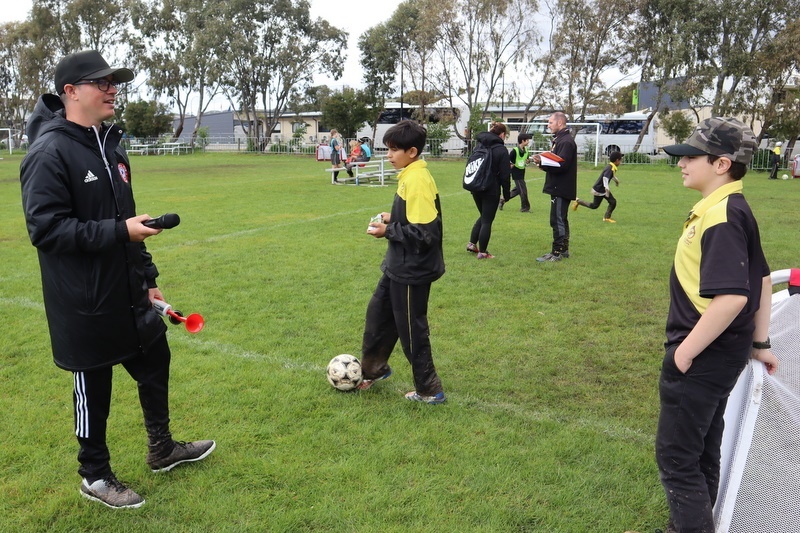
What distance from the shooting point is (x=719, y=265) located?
2336 millimetres

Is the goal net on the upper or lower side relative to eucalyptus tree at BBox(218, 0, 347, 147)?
lower

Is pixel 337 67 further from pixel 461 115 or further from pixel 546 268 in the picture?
pixel 546 268

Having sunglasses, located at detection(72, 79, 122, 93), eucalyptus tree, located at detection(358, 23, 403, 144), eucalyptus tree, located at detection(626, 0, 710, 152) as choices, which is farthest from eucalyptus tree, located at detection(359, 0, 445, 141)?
sunglasses, located at detection(72, 79, 122, 93)

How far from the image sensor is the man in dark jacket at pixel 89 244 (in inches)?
106

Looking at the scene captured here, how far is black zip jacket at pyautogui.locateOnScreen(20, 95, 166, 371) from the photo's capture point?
2686 mm

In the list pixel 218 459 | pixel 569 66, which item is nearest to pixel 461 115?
pixel 569 66

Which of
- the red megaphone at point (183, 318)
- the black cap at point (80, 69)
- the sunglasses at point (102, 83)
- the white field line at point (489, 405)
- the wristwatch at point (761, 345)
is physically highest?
the black cap at point (80, 69)

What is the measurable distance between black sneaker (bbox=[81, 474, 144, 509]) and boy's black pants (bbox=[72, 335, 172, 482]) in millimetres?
36

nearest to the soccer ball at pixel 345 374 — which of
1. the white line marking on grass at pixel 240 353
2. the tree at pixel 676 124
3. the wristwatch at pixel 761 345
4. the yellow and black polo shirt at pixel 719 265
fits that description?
the white line marking on grass at pixel 240 353

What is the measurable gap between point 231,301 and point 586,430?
4056 millimetres

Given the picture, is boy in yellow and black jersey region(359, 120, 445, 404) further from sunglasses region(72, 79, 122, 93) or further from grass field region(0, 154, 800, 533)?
sunglasses region(72, 79, 122, 93)

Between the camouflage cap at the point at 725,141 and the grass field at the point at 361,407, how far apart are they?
5.87 ft

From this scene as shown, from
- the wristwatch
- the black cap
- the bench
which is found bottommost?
the wristwatch

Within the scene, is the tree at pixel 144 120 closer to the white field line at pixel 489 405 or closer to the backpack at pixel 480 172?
the backpack at pixel 480 172
